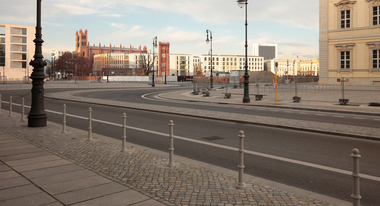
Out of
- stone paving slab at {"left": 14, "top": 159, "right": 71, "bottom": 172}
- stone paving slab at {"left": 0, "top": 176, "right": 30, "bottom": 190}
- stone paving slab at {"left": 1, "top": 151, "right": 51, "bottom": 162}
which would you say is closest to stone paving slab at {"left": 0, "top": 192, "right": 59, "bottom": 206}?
stone paving slab at {"left": 0, "top": 176, "right": 30, "bottom": 190}

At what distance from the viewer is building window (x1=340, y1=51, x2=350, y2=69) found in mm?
42594

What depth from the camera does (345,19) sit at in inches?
1678

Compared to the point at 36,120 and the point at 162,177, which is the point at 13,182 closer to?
the point at 162,177

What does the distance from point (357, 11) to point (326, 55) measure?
648 centimetres

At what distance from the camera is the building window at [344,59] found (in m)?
42.6

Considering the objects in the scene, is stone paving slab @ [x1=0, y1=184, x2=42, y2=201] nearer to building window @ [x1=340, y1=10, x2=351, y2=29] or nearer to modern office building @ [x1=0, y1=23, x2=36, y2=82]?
building window @ [x1=340, y1=10, x2=351, y2=29]

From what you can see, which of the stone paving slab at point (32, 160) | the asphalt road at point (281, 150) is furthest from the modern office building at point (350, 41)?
the stone paving slab at point (32, 160)

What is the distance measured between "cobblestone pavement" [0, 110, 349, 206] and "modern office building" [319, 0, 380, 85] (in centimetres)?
4011

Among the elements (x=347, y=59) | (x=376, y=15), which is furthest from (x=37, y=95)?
(x=376, y=15)

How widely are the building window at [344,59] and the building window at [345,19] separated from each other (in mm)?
3404

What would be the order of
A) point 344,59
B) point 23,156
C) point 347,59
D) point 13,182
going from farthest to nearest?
point 344,59
point 347,59
point 23,156
point 13,182

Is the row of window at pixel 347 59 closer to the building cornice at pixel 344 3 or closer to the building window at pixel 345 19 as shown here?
the building window at pixel 345 19

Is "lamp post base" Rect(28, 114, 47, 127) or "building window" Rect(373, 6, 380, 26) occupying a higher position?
"building window" Rect(373, 6, 380, 26)

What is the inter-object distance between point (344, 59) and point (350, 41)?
7.97 feet
